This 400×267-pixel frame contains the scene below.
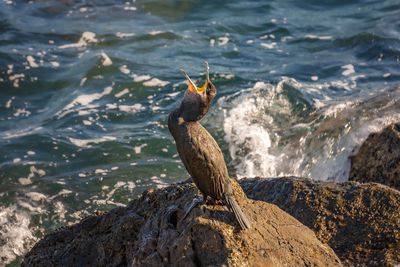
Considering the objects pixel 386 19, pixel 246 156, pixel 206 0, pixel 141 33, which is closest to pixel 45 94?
pixel 141 33

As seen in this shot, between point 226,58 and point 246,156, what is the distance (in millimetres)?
3757

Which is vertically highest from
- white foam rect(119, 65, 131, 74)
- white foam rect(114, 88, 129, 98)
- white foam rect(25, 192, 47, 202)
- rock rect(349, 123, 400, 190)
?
rock rect(349, 123, 400, 190)

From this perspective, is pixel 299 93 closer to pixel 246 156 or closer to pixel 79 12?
pixel 246 156

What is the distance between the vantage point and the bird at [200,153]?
4473 millimetres

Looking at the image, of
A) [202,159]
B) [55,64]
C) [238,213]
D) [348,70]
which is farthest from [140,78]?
[238,213]

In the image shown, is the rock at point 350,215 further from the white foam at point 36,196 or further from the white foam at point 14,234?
the white foam at point 36,196

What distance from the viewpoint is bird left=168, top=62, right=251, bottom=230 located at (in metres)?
4.47

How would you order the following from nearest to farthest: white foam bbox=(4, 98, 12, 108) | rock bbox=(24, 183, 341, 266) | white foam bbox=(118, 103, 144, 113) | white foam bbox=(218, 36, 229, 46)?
rock bbox=(24, 183, 341, 266) < white foam bbox=(118, 103, 144, 113) < white foam bbox=(4, 98, 12, 108) < white foam bbox=(218, 36, 229, 46)

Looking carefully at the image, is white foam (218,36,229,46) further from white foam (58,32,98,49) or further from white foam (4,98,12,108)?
white foam (4,98,12,108)

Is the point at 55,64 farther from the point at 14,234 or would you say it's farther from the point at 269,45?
the point at 14,234

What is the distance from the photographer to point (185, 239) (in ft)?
13.8

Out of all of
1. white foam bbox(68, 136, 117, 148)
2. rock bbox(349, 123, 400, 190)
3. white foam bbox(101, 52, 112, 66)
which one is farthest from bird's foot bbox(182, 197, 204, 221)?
white foam bbox(101, 52, 112, 66)

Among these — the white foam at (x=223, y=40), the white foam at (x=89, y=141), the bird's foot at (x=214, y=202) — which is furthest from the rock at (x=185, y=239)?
the white foam at (x=223, y=40)

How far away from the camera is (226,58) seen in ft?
43.0
